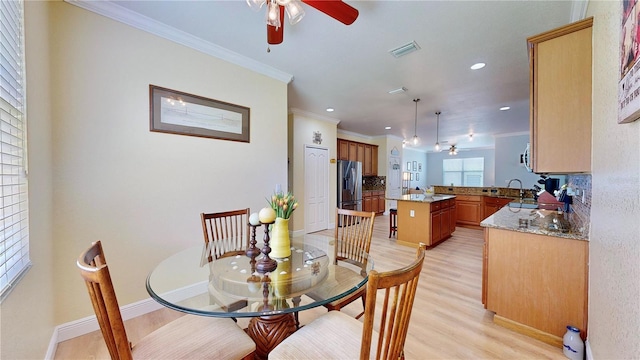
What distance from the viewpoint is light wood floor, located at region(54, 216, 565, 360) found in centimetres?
164

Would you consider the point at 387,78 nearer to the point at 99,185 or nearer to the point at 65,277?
the point at 99,185

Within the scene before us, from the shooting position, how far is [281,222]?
1.54 meters

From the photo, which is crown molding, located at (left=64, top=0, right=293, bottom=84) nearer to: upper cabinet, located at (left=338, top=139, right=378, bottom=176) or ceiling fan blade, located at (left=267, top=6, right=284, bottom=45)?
ceiling fan blade, located at (left=267, top=6, right=284, bottom=45)

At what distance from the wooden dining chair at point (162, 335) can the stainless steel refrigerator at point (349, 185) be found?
4674 mm

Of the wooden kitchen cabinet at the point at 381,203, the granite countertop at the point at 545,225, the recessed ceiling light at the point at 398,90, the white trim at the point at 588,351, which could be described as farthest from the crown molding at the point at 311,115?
the white trim at the point at 588,351

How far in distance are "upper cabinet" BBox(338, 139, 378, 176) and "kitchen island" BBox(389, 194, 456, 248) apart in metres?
2.53

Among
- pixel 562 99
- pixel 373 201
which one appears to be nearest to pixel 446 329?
pixel 562 99

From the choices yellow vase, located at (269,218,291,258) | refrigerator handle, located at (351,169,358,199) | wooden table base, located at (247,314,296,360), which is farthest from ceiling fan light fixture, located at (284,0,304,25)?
refrigerator handle, located at (351,169,358,199)

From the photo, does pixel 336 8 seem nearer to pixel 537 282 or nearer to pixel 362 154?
pixel 537 282

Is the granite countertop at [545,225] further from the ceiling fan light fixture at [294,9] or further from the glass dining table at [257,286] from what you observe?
the ceiling fan light fixture at [294,9]

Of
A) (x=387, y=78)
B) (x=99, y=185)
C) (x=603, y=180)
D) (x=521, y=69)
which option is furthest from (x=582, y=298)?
(x=99, y=185)

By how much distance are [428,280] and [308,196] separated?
2822mm

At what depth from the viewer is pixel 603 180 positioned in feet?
4.18

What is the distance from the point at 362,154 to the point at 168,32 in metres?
5.79
